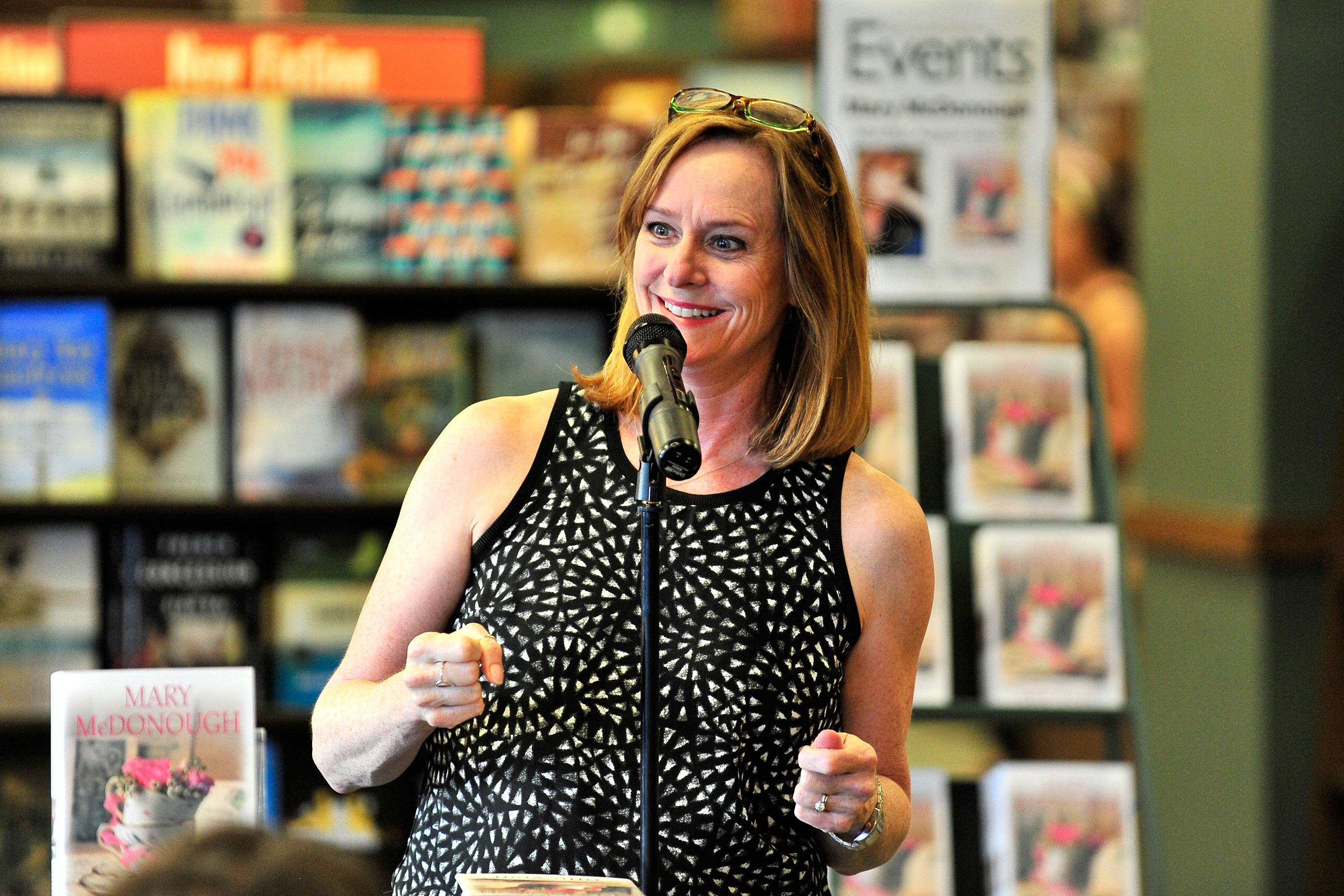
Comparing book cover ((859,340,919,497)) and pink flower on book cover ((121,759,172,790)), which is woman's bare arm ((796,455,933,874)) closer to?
pink flower on book cover ((121,759,172,790))

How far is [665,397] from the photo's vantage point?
129 cm

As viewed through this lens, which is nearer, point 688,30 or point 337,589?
point 337,589

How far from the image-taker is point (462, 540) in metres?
1.62

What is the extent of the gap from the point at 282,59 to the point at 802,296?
2.34m

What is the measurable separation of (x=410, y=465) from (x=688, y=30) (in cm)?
520

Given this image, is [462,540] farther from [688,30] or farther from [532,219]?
[688,30]

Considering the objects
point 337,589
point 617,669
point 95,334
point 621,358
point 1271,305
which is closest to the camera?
point 617,669

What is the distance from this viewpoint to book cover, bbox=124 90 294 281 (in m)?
3.31

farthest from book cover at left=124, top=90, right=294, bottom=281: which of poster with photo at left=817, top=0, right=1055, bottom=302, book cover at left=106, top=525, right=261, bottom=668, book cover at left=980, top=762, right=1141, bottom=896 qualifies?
book cover at left=980, top=762, right=1141, bottom=896

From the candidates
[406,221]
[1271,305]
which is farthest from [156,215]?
[1271,305]

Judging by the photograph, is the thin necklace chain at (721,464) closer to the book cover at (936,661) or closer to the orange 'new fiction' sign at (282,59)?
the book cover at (936,661)

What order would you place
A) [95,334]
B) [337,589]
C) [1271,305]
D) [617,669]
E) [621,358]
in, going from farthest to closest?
[1271,305], [337,589], [95,334], [621,358], [617,669]

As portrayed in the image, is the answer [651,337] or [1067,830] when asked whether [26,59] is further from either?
[651,337]

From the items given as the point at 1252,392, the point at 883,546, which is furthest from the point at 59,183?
the point at 1252,392
